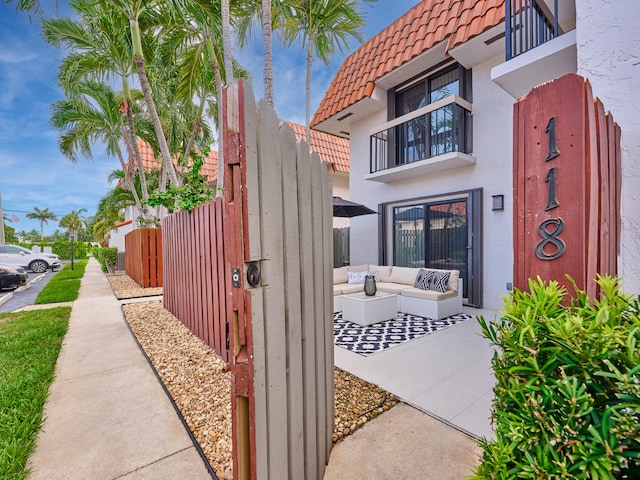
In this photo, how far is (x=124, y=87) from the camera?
8.65 meters

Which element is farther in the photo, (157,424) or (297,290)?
(157,424)

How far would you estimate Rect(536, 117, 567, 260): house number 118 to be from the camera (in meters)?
1.32

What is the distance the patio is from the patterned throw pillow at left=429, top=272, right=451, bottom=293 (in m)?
1.26

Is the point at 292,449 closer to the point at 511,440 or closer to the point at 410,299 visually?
the point at 511,440

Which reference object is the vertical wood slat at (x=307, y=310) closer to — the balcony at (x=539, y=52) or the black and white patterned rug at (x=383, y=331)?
the black and white patterned rug at (x=383, y=331)

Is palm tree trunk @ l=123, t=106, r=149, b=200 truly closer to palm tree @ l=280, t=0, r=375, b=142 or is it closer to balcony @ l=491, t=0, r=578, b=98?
palm tree @ l=280, t=0, r=375, b=142

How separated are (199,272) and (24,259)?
54.0 feet

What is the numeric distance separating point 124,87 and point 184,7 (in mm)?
4715

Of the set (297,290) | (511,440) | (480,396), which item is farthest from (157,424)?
(480,396)

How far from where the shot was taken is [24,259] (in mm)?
14242

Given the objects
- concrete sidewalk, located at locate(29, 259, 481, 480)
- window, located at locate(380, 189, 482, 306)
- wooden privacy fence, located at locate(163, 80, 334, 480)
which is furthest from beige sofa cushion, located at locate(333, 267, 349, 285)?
wooden privacy fence, located at locate(163, 80, 334, 480)

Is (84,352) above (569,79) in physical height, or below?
A: below

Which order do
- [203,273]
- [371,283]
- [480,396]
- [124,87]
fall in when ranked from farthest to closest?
[124,87] < [371,283] < [203,273] < [480,396]

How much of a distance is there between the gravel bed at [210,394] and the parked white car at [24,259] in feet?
50.5
